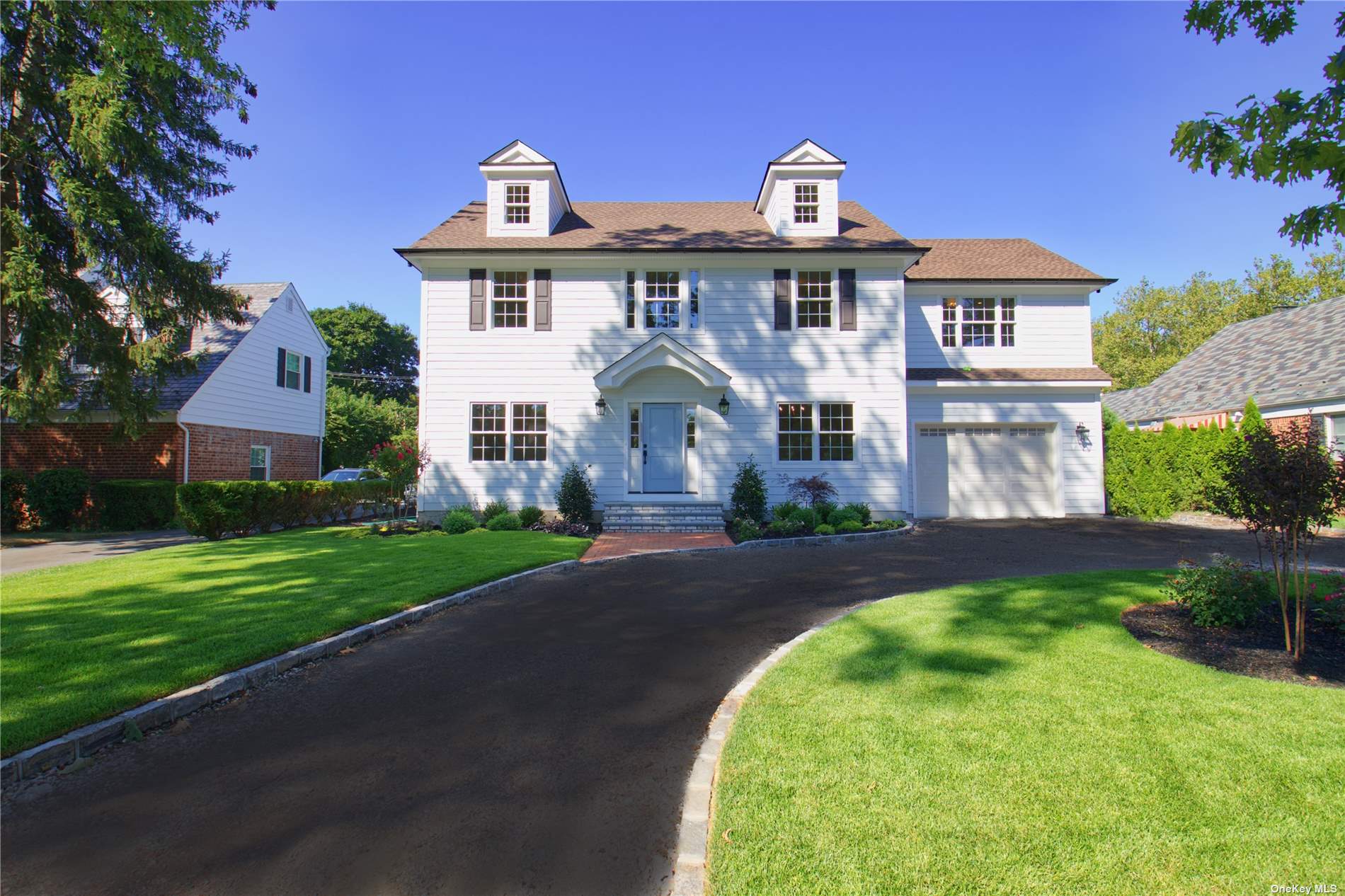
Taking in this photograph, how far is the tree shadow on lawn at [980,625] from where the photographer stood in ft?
16.3

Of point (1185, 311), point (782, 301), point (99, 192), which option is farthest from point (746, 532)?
point (1185, 311)

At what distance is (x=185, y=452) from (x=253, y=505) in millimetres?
5126

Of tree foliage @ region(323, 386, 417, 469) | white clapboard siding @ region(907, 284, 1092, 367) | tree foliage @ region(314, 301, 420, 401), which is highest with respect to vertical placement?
tree foliage @ region(314, 301, 420, 401)

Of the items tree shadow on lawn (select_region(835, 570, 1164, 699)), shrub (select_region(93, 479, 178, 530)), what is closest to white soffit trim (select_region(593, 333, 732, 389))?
tree shadow on lawn (select_region(835, 570, 1164, 699))

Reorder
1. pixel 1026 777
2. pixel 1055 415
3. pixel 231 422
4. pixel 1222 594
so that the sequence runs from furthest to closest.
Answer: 1. pixel 231 422
2. pixel 1055 415
3. pixel 1222 594
4. pixel 1026 777

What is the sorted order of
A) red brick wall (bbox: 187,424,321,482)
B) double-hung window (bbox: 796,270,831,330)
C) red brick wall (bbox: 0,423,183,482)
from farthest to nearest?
red brick wall (bbox: 187,424,321,482)
red brick wall (bbox: 0,423,183,482)
double-hung window (bbox: 796,270,831,330)

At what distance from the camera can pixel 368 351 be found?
5134cm

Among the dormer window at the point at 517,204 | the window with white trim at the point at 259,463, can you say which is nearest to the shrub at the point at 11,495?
the window with white trim at the point at 259,463

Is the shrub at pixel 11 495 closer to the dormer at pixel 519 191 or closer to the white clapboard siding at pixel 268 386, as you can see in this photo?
the white clapboard siding at pixel 268 386

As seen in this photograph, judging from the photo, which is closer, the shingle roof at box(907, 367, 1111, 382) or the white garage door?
the shingle roof at box(907, 367, 1111, 382)

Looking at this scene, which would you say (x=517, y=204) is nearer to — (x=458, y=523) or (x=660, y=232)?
(x=660, y=232)

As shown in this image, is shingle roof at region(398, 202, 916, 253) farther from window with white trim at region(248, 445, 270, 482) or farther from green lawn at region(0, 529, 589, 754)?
window with white trim at region(248, 445, 270, 482)

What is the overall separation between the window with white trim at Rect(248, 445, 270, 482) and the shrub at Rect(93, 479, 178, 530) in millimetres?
3728

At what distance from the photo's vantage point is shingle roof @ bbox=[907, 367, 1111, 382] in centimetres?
1745
